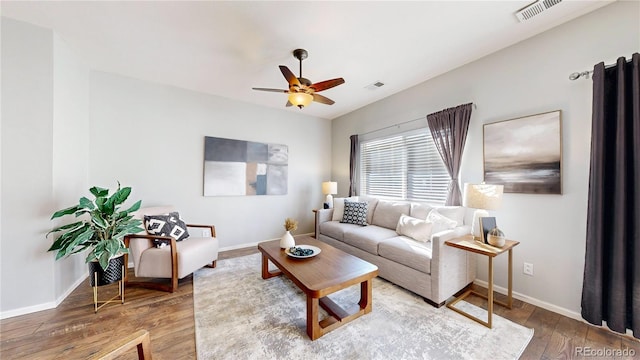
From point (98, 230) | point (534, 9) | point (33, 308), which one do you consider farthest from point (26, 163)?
point (534, 9)

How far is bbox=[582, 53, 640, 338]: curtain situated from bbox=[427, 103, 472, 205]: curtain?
1069 mm

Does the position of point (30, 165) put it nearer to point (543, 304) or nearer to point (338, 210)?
point (338, 210)

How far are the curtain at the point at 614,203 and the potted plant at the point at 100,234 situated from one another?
424cm

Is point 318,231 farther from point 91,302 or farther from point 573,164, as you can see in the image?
point 573,164

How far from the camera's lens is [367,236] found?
2.98 m

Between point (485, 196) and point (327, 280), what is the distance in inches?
66.6

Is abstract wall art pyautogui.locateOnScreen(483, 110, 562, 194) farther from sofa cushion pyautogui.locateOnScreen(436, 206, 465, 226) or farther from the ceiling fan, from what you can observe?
the ceiling fan

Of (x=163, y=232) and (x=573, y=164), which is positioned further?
(x=163, y=232)

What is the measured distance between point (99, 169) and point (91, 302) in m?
1.76

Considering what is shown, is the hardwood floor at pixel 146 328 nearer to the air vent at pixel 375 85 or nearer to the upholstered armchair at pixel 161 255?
the upholstered armchair at pixel 161 255

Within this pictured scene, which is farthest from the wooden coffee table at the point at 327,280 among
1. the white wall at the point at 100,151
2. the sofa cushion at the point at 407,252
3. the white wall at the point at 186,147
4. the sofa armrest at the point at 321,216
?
the white wall at the point at 100,151

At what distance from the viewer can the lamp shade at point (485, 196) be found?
208 centimetres

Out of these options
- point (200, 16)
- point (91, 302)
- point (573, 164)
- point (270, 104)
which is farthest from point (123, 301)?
point (573, 164)

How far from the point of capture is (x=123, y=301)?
7.40 ft
